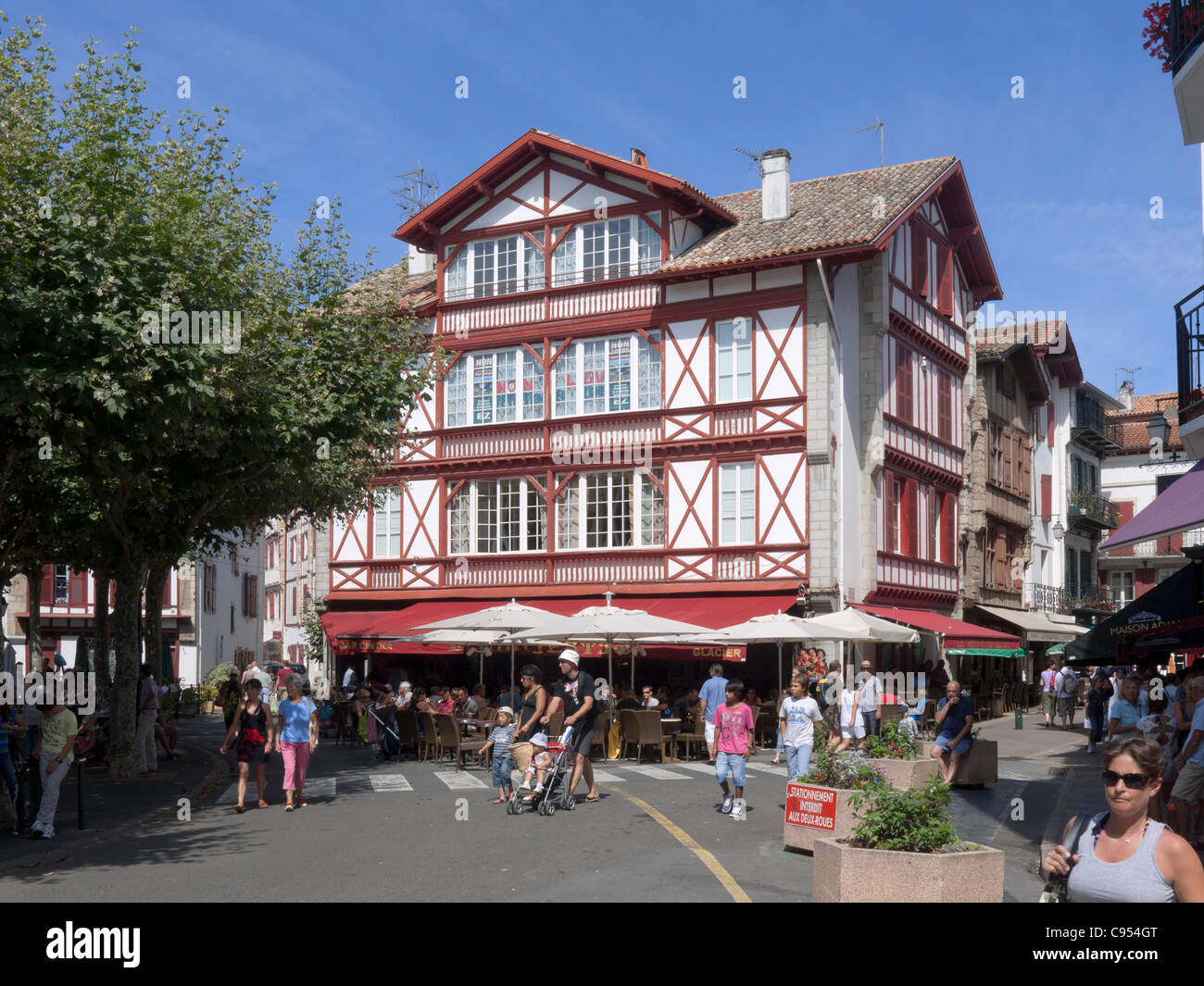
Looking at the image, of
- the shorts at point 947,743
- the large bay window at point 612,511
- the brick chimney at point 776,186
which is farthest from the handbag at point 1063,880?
the brick chimney at point 776,186

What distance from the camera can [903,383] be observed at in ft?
108

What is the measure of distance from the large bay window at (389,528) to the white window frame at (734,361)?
9288 mm

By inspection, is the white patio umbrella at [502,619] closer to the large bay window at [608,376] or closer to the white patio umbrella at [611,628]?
the white patio umbrella at [611,628]

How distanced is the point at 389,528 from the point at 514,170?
379 inches

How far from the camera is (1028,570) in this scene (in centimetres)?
4444

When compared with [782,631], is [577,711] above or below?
below

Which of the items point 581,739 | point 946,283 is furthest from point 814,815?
point 946,283

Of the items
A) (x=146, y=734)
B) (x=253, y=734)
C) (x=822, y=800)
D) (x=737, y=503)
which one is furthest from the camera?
(x=737, y=503)

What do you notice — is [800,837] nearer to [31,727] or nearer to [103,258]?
[103,258]

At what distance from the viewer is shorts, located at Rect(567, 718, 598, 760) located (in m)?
15.5

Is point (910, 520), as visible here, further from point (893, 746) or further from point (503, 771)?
point (503, 771)

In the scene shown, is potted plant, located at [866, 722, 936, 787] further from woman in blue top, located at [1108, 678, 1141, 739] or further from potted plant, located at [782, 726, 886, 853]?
woman in blue top, located at [1108, 678, 1141, 739]

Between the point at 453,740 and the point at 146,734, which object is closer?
the point at 146,734

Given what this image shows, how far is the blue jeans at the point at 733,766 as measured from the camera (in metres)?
14.5
